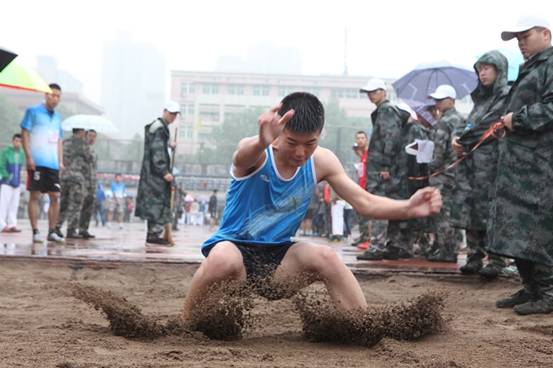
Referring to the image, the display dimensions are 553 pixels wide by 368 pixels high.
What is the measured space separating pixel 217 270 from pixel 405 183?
18.2ft

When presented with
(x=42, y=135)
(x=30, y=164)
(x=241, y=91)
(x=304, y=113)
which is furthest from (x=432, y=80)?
(x=241, y=91)

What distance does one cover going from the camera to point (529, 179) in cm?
497

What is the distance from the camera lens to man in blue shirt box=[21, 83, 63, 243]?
939 centimetres

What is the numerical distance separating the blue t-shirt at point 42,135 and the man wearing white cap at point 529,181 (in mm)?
6069

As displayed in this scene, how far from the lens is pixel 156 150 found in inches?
383

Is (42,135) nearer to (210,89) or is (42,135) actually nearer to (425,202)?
(425,202)

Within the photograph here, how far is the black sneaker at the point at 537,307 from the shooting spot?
15.6 ft

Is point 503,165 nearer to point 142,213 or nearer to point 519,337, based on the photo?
point 519,337

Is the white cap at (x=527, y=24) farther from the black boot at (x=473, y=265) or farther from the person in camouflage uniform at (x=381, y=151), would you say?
the person in camouflage uniform at (x=381, y=151)

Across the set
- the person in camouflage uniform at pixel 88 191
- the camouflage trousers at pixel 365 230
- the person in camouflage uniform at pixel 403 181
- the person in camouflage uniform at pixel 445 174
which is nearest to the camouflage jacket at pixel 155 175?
the person in camouflage uniform at pixel 88 191

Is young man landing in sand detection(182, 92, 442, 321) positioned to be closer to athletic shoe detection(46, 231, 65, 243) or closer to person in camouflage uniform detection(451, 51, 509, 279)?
person in camouflage uniform detection(451, 51, 509, 279)

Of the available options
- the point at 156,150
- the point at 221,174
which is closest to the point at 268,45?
the point at 221,174

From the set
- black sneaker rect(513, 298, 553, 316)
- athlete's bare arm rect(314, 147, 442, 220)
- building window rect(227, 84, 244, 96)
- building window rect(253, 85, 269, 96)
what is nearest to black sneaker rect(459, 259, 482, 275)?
black sneaker rect(513, 298, 553, 316)

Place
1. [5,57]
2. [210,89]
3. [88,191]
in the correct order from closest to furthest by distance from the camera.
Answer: [5,57] → [88,191] → [210,89]
